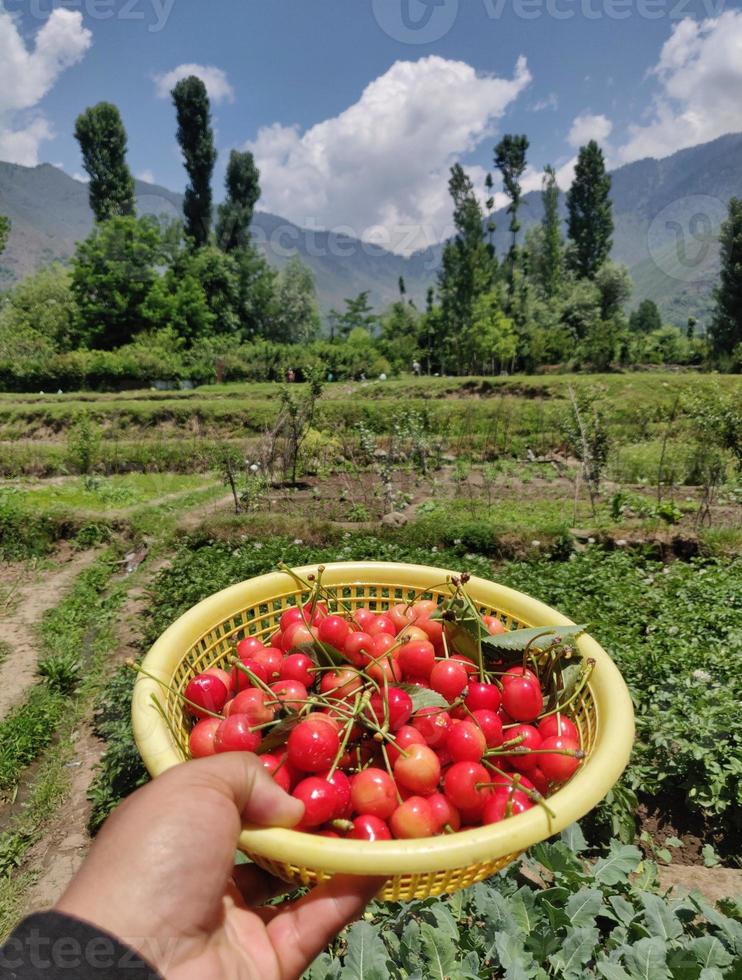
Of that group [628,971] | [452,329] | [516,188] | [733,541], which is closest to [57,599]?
[628,971]

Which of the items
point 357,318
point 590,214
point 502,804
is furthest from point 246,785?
point 590,214

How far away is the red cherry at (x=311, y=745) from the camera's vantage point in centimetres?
129

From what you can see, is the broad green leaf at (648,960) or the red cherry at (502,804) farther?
the broad green leaf at (648,960)

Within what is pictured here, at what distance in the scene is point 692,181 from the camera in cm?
15100

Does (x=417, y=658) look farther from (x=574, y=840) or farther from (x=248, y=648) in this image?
(x=574, y=840)

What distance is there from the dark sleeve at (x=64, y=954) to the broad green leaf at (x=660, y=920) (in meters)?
1.55

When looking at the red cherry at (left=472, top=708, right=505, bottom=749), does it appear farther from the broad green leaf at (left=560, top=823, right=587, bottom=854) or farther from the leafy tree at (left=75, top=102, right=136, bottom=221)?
the leafy tree at (left=75, top=102, right=136, bottom=221)

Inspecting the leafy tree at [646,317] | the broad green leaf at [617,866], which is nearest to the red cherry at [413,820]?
the broad green leaf at [617,866]

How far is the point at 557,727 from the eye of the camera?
5.13 ft

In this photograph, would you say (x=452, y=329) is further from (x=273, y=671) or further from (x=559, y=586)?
(x=273, y=671)

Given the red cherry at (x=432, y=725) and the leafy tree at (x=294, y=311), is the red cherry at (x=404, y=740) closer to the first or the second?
the red cherry at (x=432, y=725)

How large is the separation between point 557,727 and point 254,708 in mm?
853

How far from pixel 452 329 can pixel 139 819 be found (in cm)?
3466

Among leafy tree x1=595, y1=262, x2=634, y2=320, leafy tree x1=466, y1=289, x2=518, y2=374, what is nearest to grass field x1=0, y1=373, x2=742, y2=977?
leafy tree x1=466, y1=289, x2=518, y2=374
